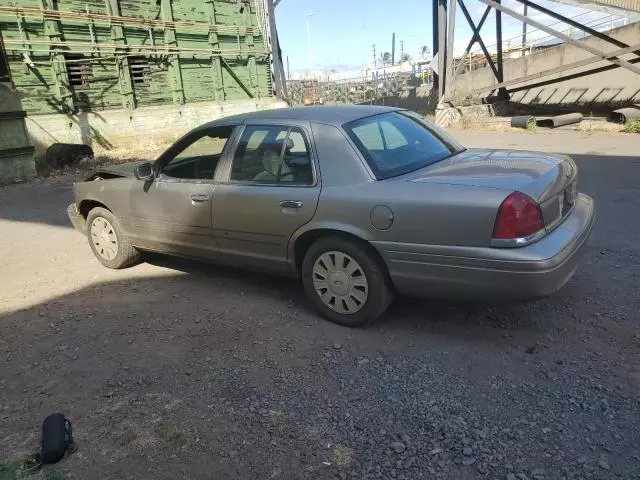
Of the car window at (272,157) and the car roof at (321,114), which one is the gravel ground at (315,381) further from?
the car roof at (321,114)

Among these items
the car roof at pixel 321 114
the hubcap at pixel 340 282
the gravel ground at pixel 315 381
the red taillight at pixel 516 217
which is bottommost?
the gravel ground at pixel 315 381

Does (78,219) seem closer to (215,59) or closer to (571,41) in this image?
(571,41)

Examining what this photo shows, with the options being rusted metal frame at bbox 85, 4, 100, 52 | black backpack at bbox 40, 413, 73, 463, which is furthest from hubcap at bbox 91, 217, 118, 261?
rusted metal frame at bbox 85, 4, 100, 52

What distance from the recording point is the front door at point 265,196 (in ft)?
12.8

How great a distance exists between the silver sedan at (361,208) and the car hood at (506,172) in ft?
0.04

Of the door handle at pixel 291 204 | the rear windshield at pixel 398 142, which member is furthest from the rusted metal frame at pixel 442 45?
the door handle at pixel 291 204

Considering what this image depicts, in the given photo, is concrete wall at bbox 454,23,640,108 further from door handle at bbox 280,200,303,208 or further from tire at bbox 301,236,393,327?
tire at bbox 301,236,393,327

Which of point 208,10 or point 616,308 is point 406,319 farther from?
point 208,10

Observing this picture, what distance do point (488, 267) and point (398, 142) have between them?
55.0 inches

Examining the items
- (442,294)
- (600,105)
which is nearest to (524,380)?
(442,294)

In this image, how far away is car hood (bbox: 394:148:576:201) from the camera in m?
3.28

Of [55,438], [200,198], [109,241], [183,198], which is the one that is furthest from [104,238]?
[55,438]

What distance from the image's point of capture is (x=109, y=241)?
5.45 meters

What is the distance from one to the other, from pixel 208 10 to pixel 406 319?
1955 cm
